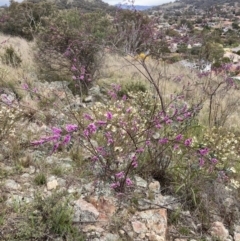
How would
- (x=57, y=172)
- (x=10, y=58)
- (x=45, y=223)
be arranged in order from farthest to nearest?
1. (x=10, y=58)
2. (x=57, y=172)
3. (x=45, y=223)

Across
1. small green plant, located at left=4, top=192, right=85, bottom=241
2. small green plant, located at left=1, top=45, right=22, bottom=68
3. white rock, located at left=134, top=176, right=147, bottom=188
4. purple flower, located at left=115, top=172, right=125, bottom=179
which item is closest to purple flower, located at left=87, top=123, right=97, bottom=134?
purple flower, located at left=115, top=172, right=125, bottom=179

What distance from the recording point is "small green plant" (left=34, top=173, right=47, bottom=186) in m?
2.62

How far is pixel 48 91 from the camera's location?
4.67m

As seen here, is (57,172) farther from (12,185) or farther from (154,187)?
(154,187)

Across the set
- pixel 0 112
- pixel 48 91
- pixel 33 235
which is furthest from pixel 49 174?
pixel 48 91

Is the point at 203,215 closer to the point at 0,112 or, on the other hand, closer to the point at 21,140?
the point at 21,140

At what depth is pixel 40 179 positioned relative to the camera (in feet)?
8.62

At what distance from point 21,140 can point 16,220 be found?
1.22m

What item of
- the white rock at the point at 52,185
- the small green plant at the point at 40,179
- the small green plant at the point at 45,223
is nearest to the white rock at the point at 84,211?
the small green plant at the point at 45,223

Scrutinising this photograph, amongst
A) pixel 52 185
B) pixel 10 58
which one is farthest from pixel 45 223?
pixel 10 58

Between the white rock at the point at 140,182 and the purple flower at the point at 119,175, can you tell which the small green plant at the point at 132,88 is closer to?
the white rock at the point at 140,182

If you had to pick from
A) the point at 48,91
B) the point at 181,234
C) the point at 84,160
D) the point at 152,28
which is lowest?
the point at 181,234

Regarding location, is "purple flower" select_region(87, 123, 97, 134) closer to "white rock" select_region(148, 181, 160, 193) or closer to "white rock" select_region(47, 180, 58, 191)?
"white rock" select_region(47, 180, 58, 191)

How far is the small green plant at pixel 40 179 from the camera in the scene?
8.61ft
